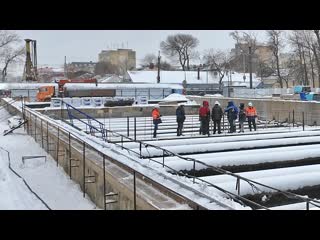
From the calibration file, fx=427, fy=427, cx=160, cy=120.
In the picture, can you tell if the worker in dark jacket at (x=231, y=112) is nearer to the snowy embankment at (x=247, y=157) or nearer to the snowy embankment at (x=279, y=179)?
the snowy embankment at (x=247, y=157)

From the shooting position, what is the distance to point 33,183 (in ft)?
50.0

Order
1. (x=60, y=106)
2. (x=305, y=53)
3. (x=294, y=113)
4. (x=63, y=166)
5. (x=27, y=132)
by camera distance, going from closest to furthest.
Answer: (x=63, y=166)
(x=27, y=132)
(x=294, y=113)
(x=60, y=106)
(x=305, y=53)

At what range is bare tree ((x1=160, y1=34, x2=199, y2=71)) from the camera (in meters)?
103

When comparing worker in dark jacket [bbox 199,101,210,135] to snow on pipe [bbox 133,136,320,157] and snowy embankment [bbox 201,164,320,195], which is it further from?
snowy embankment [bbox 201,164,320,195]

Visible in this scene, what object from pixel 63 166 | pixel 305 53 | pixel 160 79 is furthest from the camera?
pixel 160 79

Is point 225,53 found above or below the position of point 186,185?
above

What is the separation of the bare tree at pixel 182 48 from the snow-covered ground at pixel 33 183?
272ft

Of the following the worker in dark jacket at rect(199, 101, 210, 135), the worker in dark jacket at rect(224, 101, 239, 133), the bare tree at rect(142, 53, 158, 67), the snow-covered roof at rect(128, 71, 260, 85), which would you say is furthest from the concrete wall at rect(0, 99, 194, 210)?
the bare tree at rect(142, 53, 158, 67)

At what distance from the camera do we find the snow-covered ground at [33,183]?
1003 centimetres

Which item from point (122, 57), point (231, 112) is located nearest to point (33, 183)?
point (231, 112)
